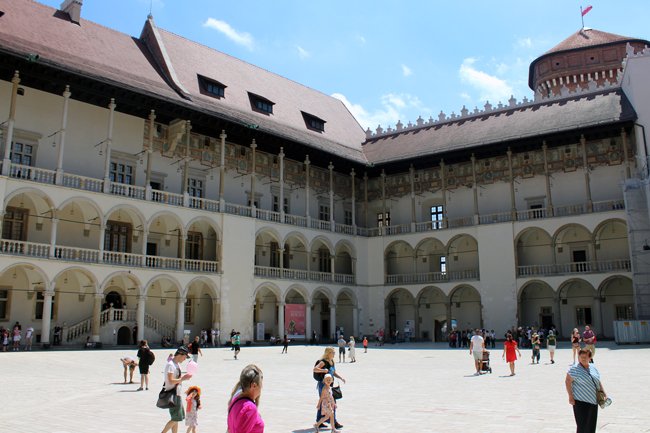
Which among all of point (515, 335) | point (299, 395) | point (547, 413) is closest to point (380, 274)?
point (515, 335)

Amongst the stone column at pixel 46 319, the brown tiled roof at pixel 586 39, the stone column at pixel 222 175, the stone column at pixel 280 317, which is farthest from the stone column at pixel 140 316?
the brown tiled roof at pixel 586 39

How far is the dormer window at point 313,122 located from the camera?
4047cm

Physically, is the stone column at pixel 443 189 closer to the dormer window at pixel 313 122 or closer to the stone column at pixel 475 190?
the stone column at pixel 475 190

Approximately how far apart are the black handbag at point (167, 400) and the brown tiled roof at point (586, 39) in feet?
153

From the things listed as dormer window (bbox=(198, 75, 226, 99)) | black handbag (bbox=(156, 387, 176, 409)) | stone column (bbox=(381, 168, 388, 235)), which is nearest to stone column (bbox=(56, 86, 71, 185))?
dormer window (bbox=(198, 75, 226, 99))

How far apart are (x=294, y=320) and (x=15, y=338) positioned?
A: 49.4 ft

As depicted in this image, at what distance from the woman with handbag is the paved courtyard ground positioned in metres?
1.90

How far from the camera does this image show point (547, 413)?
9.49 m

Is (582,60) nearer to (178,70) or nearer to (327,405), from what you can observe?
(178,70)

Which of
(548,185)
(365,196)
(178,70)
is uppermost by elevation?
(178,70)

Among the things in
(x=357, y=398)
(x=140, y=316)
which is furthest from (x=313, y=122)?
(x=357, y=398)

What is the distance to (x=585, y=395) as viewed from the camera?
20.6 ft

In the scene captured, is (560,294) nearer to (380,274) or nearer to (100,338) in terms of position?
(380,274)

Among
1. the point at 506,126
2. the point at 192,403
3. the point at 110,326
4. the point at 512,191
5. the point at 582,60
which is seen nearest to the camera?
the point at 192,403
